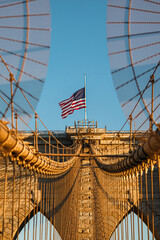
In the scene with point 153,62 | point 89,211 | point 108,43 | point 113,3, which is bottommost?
point 89,211

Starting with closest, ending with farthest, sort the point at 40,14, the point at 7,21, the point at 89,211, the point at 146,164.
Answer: the point at 7,21 → the point at 40,14 → the point at 146,164 → the point at 89,211

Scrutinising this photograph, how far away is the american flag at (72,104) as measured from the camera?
3113cm

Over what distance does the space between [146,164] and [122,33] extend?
3338mm

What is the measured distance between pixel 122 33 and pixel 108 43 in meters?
0.42

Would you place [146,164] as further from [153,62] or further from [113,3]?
[113,3]

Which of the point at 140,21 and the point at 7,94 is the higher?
the point at 140,21

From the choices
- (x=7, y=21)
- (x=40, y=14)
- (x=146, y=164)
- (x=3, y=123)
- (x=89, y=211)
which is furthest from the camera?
(x=89, y=211)

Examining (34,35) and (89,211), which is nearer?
(34,35)

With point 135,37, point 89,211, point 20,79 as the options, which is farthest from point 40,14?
point 89,211

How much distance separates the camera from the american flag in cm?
3113

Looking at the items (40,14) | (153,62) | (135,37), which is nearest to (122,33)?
(135,37)

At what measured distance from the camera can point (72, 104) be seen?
1248 inches

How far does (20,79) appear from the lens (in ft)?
29.3

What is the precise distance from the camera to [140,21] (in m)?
9.36
